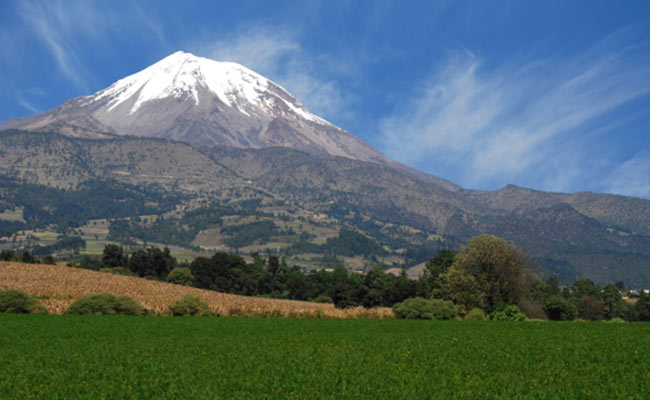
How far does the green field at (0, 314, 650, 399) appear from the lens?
787 inches

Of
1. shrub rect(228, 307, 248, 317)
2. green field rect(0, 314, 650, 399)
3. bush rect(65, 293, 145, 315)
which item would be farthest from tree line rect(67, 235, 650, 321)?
green field rect(0, 314, 650, 399)

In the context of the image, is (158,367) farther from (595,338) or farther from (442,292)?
(442,292)

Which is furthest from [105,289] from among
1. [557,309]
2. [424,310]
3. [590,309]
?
[590,309]

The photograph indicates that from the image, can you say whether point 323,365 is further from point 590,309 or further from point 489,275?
point 590,309

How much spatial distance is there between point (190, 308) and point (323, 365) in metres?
46.5

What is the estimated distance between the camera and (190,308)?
222ft

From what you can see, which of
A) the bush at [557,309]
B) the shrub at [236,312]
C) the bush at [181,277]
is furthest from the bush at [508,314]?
the bush at [181,277]

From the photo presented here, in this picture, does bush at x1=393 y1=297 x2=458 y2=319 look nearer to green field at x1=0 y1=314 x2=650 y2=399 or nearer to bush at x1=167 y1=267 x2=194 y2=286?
green field at x1=0 y1=314 x2=650 y2=399

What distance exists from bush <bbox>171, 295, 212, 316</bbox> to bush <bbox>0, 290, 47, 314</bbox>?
1562 cm

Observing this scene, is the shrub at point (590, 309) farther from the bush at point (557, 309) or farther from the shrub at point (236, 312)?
the shrub at point (236, 312)

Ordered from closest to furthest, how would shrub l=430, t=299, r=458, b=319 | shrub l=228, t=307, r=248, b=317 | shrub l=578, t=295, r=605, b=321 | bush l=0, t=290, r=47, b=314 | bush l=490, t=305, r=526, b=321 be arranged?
bush l=0, t=290, r=47, b=314
shrub l=430, t=299, r=458, b=319
shrub l=228, t=307, r=248, b=317
bush l=490, t=305, r=526, b=321
shrub l=578, t=295, r=605, b=321

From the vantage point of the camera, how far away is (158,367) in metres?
24.8

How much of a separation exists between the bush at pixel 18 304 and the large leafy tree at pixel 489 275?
60.9 metres

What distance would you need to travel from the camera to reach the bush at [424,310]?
221 feet
